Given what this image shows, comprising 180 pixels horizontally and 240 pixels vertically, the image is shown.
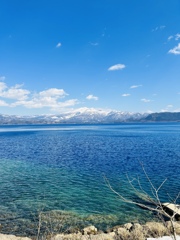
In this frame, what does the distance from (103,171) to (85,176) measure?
13.8 ft

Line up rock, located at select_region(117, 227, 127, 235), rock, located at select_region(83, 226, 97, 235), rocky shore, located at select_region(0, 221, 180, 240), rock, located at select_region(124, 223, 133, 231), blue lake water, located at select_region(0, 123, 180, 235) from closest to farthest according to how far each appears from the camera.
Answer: rocky shore, located at select_region(0, 221, 180, 240), rock, located at select_region(117, 227, 127, 235), rock, located at select_region(83, 226, 97, 235), rock, located at select_region(124, 223, 133, 231), blue lake water, located at select_region(0, 123, 180, 235)

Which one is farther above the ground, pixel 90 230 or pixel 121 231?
pixel 121 231

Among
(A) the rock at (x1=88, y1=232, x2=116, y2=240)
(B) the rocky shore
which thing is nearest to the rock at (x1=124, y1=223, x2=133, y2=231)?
(B) the rocky shore

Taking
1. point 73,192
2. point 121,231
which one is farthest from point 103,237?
point 73,192

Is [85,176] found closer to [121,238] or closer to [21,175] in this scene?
[21,175]

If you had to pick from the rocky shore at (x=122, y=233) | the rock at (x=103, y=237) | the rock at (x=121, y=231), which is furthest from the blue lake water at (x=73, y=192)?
the rock at (x=103, y=237)

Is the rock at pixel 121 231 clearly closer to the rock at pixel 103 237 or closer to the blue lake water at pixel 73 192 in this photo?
the rock at pixel 103 237

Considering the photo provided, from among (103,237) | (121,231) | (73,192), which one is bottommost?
(73,192)

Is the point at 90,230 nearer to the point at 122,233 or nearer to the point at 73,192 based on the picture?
the point at 122,233

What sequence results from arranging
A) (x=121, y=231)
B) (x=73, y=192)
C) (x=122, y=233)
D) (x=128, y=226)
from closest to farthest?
(x=122, y=233), (x=121, y=231), (x=128, y=226), (x=73, y=192)

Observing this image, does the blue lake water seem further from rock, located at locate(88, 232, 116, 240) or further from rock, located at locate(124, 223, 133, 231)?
rock, located at locate(88, 232, 116, 240)

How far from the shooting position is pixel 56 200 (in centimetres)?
2361

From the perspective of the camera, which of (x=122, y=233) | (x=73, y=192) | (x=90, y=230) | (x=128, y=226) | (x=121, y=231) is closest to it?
(x=122, y=233)

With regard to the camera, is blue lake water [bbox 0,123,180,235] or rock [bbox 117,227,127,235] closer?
rock [bbox 117,227,127,235]
